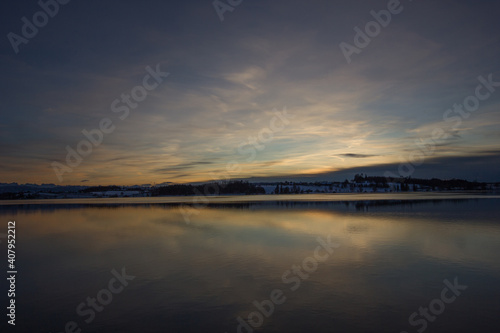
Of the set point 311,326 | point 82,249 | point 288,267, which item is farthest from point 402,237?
point 82,249

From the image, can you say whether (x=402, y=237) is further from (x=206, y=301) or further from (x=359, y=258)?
(x=206, y=301)

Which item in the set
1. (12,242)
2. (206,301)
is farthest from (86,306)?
(12,242)

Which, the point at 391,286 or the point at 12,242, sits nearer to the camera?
the point at 391,286

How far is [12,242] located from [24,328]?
18.3 metres

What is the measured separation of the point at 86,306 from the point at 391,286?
33.2 feet

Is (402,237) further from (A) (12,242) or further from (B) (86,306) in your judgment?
(A) (12,242)

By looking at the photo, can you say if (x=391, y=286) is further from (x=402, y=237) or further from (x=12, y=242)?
(x=12, y=242)

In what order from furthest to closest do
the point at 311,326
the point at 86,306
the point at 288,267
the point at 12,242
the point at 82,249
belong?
1. the point at 12,242
2. the point at 82,249
3. the point at 288,267
4. the point at 86,306
5. the point at 311,326

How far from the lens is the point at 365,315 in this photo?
884cm

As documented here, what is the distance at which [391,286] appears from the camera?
444 inches

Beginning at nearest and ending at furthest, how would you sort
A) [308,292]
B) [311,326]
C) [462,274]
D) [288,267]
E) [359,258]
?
[311,326] < [308,292] < [462,274] < [288,267] < [359,258]

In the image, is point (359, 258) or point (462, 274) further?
point (359, 258)

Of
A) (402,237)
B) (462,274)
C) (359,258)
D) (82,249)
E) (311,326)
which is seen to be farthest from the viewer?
(402,237)

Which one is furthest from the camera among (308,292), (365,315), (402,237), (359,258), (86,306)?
(402,237)
